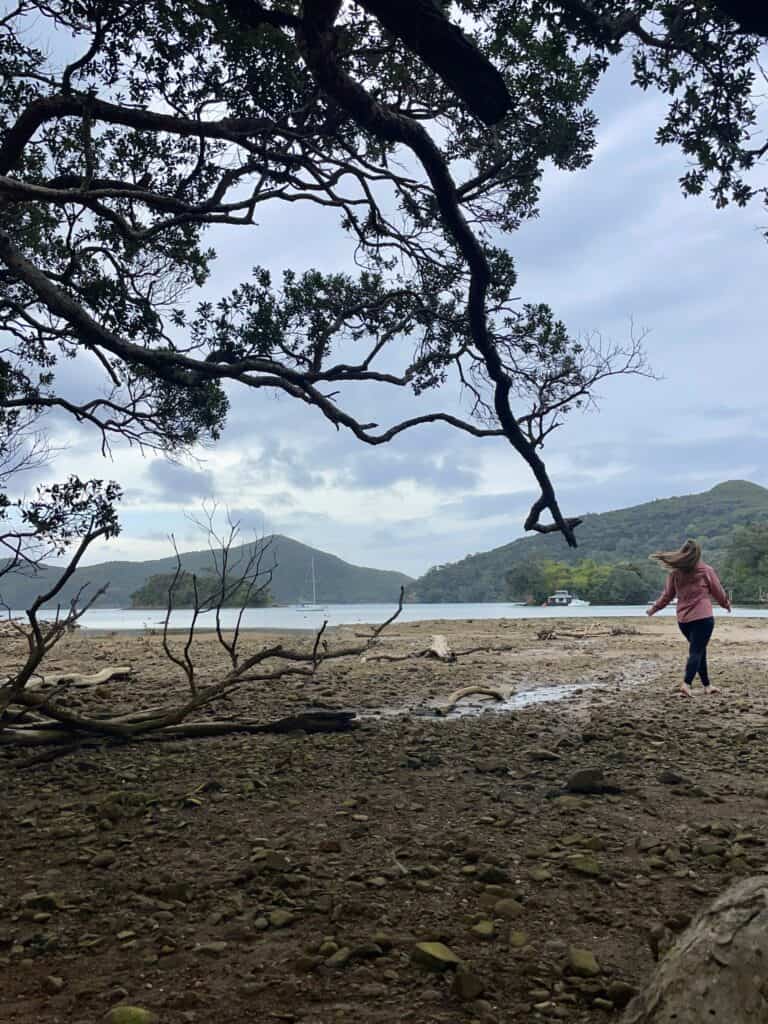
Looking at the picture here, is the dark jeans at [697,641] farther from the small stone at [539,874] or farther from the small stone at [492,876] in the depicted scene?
the small stone at [492,876]

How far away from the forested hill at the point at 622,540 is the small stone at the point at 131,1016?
5460 centimetres

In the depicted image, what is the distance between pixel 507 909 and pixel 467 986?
62 cm

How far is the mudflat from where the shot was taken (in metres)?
2.31

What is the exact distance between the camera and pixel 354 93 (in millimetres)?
5945

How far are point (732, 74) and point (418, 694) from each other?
25.1 feet

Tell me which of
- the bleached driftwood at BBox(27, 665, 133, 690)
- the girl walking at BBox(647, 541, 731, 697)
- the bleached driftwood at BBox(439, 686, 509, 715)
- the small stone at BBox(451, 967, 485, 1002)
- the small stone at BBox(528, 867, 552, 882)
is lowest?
the bleached driftwood at BBox(439, 686, 509, 715)

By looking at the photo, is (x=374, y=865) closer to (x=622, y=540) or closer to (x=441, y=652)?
(x=441, y=652)

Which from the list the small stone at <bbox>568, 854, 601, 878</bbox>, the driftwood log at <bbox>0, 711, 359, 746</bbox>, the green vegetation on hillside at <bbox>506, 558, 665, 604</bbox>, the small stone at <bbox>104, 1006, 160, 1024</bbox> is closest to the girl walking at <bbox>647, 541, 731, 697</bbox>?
the driftwood log at <bbox>0, 711, 359, 746</bbox>

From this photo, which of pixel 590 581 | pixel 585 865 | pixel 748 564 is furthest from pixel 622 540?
pixel 585 865

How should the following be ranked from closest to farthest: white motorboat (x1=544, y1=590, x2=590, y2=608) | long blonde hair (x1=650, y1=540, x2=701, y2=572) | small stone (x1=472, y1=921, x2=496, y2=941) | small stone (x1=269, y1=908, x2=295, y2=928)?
1. small stone (x1=472, y1=921, x2=496, y2=941)
2. small stone (x1=269, y1=908, x2=295, y2=928)
3. long blonde hair (x1=650, y1=540, x2=701, y2=572)
4. white motorboat (x1=544, y1=590, x2=590, y2=608)

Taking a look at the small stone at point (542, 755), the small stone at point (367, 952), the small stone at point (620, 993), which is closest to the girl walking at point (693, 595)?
the small stone at point (542, 755)

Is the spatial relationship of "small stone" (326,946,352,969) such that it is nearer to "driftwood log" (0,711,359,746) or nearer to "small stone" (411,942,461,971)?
"small stone" (411,942,461,971)

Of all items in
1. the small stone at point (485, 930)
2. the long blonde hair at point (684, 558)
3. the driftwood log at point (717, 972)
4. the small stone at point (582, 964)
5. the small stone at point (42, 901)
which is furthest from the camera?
the long blonde hair at point (684, 558)

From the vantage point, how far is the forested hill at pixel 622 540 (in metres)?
63.5
